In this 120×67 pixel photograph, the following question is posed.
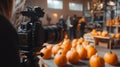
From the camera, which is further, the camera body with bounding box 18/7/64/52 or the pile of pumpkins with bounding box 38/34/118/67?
the pile of pumpkins with bounding box 38/34/118/67

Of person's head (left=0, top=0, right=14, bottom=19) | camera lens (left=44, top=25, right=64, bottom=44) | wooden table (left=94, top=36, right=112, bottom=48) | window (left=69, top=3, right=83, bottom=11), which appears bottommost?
wooden table (left=94, top=36, right=112, bottom=48)

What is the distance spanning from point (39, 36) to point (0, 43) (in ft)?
1.16

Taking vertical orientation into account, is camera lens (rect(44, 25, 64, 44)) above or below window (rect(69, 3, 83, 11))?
below

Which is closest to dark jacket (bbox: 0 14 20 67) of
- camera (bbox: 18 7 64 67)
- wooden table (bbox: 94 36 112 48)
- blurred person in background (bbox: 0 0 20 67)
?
blurred person in background (bbox: 0 0 20 67)

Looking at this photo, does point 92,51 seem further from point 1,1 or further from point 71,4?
point 71,4

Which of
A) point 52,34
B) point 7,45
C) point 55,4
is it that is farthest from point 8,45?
point 55,4

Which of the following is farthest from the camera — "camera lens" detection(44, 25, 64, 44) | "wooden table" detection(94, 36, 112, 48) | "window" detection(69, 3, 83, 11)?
"window" detection(69, 3, 83, 11)

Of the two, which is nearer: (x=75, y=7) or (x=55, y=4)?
(x=55, y=4)

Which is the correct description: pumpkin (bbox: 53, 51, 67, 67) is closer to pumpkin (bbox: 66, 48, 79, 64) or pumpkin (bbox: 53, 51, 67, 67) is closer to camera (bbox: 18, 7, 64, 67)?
pumpkin (bbox: 66, 48, 79, 64)

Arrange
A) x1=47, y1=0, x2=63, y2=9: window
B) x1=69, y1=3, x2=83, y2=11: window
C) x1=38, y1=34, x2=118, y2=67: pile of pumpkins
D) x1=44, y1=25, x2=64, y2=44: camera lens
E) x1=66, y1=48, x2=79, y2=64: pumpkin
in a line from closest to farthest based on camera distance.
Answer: x1=44, y1=25, x2=64, y2=44: camera lens → x1=38, y1=34, x2=118, y2=67: pile of pumpkins → x1=66, y1=48, x2=79, y2=64: pumpkin → x1=47, y1=0, x2=63, y2=9: window → x1=69, y1=3, x2=83, y2=11: window

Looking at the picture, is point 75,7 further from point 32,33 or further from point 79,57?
point 32,33

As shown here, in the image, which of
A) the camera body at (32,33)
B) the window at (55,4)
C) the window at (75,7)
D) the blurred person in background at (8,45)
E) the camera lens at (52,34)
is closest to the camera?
the blurred person in background at (8,45)

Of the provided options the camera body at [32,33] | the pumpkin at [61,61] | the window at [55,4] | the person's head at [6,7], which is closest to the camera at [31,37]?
the camera body at [32,33]

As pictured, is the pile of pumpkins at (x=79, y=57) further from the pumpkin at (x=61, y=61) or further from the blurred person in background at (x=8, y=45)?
the blurred person in background at (x=8, y=45)
